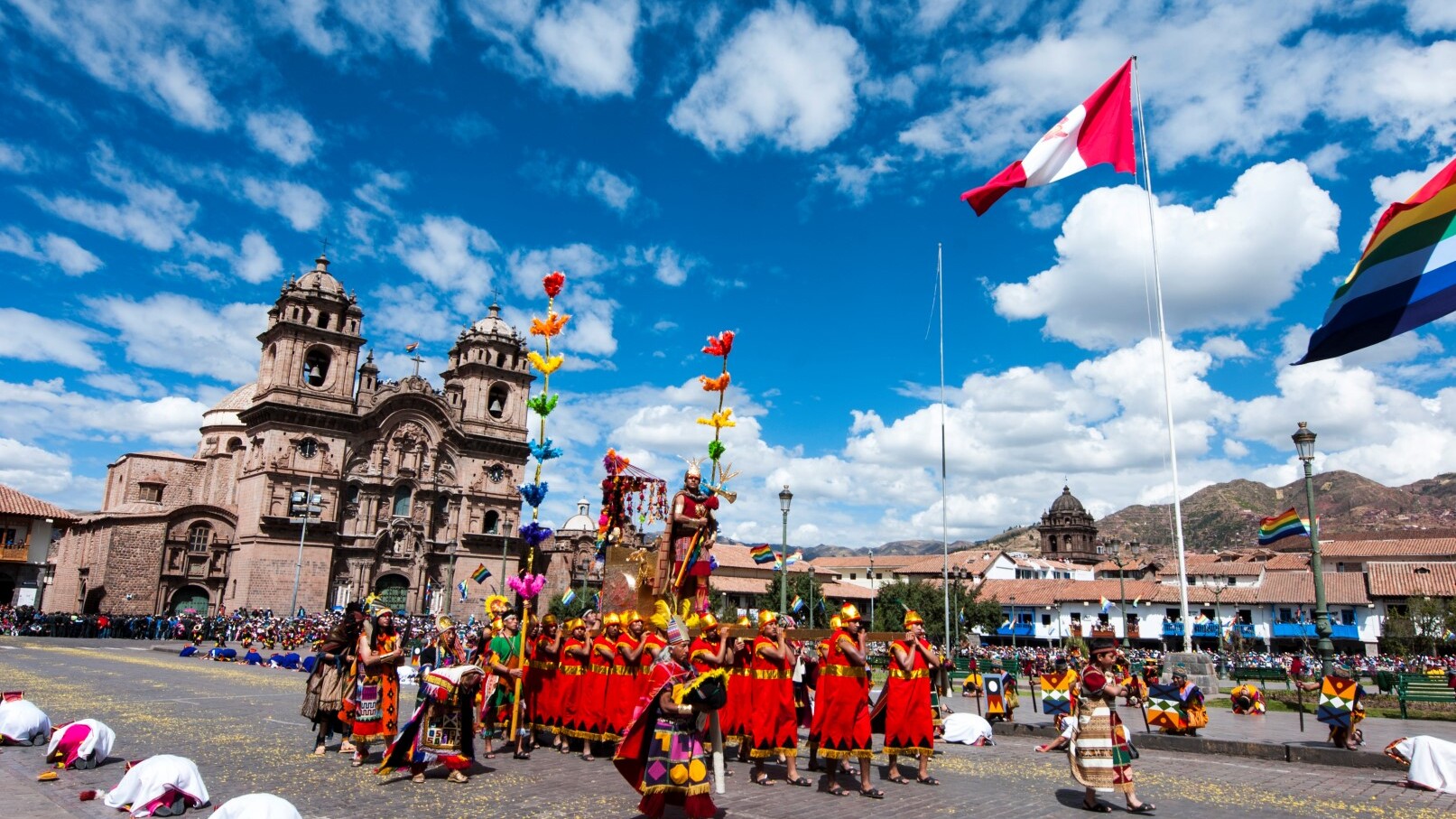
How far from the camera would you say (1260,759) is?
40.2 ft

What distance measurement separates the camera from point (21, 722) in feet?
35.1

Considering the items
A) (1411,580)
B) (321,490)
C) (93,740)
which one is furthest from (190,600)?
(1411,580)

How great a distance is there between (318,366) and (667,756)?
53.9 meters

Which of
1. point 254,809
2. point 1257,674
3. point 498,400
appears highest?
point 498,400

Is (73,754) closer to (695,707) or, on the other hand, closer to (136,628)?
(695,707)

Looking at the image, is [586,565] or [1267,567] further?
[1267,567]

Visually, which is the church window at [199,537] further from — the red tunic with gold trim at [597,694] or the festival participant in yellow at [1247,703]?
the festival participant in yellow at [1247,703]

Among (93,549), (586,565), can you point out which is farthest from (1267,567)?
(93,549)

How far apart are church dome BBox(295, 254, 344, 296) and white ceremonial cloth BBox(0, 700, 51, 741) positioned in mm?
47333

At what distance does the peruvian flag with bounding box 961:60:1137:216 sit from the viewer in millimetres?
14151

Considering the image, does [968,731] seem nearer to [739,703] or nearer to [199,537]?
[739,703]

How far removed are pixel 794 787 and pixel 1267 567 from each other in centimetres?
7800

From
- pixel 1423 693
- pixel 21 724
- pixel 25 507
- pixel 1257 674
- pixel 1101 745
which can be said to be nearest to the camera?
pixel 1101 745

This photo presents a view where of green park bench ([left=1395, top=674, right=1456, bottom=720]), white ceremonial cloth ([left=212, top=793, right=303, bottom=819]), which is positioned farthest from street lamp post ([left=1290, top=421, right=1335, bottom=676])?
white ceremonial cloth ([left=212, top=793, right=303, bottom=819])
